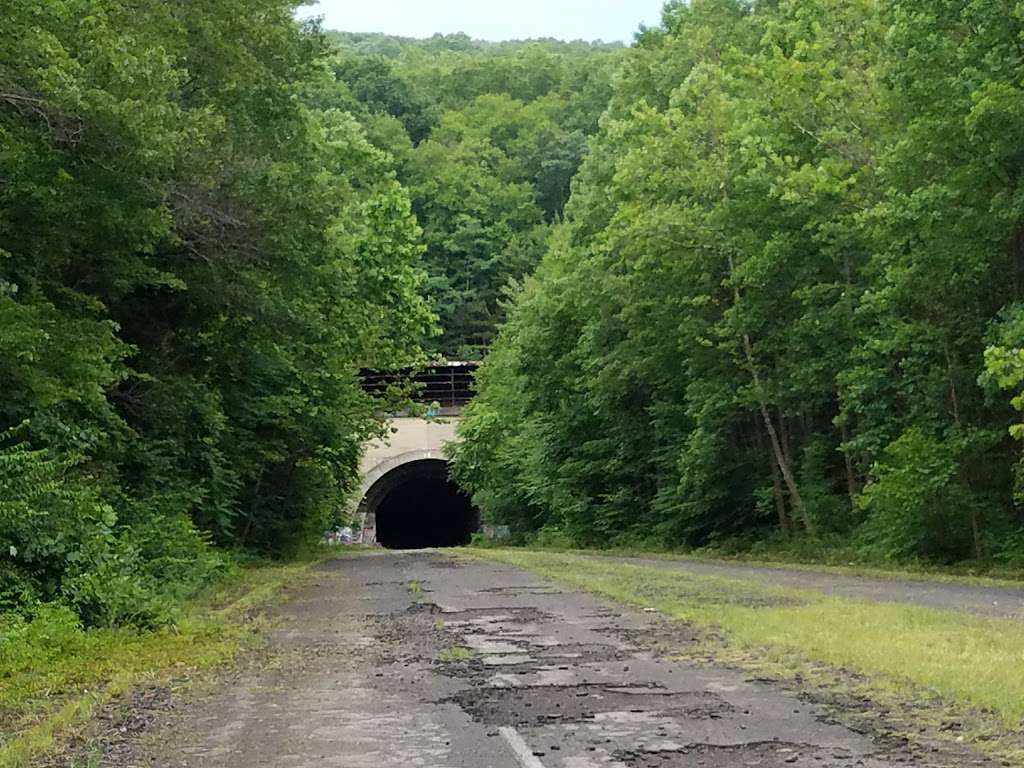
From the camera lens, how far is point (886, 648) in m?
9.71

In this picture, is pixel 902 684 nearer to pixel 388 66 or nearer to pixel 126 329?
pixel 126 329

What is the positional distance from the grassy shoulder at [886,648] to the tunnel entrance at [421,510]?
50135 mm

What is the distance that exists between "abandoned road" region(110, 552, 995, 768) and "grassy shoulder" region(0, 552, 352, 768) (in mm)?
491

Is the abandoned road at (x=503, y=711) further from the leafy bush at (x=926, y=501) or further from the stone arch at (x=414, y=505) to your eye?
the stone arch at (x=414, y=505)

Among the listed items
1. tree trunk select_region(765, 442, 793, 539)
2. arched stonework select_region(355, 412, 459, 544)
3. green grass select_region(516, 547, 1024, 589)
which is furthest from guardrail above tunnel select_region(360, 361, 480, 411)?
green grass select_region(516, 547, 1024, 589)

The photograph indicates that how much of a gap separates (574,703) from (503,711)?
528 mm

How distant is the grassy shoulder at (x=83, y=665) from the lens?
25.0 feet

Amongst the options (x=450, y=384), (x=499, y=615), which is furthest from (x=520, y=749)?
(x=450, y=384)

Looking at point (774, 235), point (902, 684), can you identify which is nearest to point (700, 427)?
point (774, 235)

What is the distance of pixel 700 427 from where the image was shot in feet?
103

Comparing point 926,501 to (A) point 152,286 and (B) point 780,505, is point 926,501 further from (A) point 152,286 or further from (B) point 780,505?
(A) point 152,286

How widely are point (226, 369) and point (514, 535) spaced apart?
28623 mm

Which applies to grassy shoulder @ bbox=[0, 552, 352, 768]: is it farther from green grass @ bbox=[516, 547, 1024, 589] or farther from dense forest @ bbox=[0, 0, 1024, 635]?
green grass @ bbox=[516, 547, 1024, 589]

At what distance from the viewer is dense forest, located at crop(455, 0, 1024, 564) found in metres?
19.8
